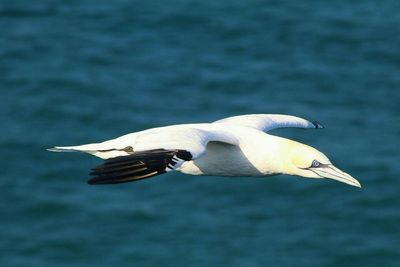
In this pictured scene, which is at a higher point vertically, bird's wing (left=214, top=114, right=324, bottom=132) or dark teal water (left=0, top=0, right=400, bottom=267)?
dark teal water (left=0, top=0, right=400, bottom=267)

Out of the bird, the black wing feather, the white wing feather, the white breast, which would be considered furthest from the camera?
the white breast

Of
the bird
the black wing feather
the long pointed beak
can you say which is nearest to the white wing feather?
the bird

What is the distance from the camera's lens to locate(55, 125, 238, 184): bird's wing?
58.6 feet

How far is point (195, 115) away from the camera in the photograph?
38.4 metres

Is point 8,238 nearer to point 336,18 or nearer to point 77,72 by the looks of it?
point 77,72

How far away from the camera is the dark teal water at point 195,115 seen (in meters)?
35.6

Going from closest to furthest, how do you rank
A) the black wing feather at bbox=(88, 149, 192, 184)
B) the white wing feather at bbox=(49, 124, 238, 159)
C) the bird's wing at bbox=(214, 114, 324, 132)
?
the black wing feather at bbox=(88, 149, 192, 184), the white wing feather at bbox=(49, 124, 238, 159), the bird's wing at bbox=(214, 114, 324, 132)

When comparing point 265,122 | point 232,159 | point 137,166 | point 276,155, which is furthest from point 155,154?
point 265,122

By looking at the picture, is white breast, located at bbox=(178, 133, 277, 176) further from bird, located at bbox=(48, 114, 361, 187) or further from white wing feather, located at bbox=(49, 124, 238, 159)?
white wing feather, located at bbox=(49, 124, 238, 159)

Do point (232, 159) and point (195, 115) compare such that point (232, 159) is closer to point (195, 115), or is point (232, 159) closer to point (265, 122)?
A: point (265, 122)

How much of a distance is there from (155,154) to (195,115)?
19.9 m

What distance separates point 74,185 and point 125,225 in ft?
7.17

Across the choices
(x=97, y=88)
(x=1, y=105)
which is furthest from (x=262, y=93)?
(x=1, y=105)

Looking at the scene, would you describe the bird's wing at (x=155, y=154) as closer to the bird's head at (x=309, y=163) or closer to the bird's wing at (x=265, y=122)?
the bird's head at (x=309, y=163)
